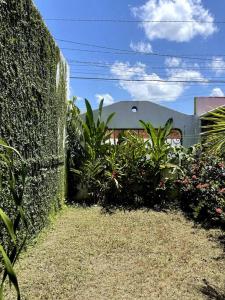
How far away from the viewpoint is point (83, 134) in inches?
373

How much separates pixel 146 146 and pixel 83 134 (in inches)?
64.9

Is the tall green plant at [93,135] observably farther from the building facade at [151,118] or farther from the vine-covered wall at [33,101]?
the building facade at [151,118]

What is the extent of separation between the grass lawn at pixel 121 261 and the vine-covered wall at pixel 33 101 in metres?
0.62

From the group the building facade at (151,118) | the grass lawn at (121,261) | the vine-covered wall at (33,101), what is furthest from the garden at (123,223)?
the building facade at (151,118)

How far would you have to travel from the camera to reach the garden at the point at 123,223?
401 cm

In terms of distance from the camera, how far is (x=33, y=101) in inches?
212

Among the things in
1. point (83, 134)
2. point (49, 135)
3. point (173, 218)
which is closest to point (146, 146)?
point (83, 134)

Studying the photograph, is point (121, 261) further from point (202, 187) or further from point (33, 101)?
point (202, 187)

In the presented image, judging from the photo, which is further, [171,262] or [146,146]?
[146,146]

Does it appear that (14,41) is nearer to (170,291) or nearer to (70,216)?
(170,291)

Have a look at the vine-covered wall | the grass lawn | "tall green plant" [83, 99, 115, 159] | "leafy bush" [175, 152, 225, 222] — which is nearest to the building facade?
"leafy bush" [175, 152, 225, 222]

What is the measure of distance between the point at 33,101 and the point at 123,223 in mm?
3120

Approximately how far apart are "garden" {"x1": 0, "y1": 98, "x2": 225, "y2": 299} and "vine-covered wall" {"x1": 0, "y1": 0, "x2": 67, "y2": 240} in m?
0.35

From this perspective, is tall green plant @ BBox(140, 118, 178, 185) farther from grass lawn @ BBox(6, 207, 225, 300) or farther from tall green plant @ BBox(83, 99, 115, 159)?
grass lawn @ BBox(6, 207, 225, 300)
